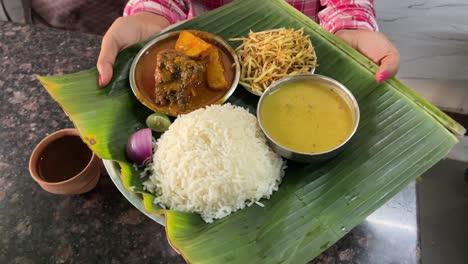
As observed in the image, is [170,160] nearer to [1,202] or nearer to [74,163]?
[74,163]

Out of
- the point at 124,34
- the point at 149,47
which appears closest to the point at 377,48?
the point at 149,47

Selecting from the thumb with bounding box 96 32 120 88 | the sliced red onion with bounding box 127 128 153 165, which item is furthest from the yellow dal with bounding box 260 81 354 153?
the thumb with bounding box 96 32 120 88

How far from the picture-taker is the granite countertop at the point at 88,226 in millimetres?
1834

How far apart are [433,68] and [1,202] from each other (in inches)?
137

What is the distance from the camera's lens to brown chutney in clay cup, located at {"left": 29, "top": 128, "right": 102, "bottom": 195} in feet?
5.96

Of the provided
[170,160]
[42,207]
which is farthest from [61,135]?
[170,160]

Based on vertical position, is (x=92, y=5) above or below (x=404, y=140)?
below

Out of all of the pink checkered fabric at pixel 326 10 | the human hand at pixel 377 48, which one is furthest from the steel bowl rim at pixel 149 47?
the human hand at pixel 377 48

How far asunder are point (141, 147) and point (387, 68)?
1.26 metres

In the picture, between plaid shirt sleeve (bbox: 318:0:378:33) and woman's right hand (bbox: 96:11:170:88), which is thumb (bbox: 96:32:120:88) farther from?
plaid shirt sleeve (bbox: 318:0:378:33)

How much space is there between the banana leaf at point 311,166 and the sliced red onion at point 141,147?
49mm

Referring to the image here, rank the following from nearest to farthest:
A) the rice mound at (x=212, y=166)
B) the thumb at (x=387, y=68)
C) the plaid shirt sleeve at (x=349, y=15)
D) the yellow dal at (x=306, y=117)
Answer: the rice mound at (x=212, y=166) < the yellow dal at (x=306, y=117) < the thumb at (x=387, y=68) < the plaid shirt sleeve at (x=349, y=15)

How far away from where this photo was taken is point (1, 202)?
2.01 m

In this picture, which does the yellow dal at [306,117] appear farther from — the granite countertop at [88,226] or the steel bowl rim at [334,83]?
the granite countertop at [88,226]
